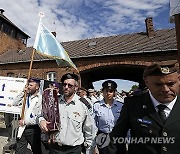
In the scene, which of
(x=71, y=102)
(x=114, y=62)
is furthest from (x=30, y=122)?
(x=114, y=62)

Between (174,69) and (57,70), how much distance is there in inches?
688

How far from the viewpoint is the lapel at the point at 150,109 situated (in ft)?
5.92

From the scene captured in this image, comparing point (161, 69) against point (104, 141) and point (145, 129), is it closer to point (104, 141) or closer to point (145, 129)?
point (145, 129)

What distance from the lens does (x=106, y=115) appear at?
14.0 ft

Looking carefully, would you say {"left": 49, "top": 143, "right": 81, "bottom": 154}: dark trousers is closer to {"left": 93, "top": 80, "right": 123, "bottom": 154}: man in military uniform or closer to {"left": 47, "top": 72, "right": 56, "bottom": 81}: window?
{"left": 93, "top": 80, "right": 123, "bottom": 154}: man in military uniform

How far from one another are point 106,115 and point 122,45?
48.5 ft

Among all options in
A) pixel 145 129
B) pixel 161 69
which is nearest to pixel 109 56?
pixel 161 69

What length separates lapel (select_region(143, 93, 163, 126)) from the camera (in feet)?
5.92

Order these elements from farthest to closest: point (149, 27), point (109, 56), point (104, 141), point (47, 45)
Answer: point (149, 27) → point (109, 56) → point (47, 45) → point (104, 141)

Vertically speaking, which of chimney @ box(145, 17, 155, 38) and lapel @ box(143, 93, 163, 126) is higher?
chimney @ box(145, 17, 155, 38)

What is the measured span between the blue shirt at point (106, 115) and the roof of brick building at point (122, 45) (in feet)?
40.9

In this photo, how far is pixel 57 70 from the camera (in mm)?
18969

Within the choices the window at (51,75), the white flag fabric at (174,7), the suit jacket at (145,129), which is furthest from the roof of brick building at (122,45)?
the suit jacket at (145,129)

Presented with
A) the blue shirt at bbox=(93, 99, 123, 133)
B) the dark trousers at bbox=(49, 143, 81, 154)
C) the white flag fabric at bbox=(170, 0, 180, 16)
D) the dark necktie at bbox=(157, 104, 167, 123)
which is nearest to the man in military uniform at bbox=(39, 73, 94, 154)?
the dark trousers at bbox=(49, 143, 81, 154)
